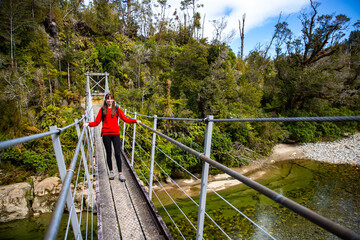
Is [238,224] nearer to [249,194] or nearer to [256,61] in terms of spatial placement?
[249,194]

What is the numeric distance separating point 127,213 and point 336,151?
16.3 metres

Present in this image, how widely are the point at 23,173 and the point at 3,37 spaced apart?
10.9 meters

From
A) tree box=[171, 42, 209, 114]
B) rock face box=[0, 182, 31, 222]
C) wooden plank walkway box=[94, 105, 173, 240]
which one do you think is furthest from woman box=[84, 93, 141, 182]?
tree box=[171, 42, 209, 114]

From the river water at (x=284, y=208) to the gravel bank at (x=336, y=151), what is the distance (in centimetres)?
130

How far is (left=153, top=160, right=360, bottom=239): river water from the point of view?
509cm

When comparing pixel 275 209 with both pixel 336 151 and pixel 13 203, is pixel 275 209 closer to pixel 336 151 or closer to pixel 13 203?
pixel 13 203

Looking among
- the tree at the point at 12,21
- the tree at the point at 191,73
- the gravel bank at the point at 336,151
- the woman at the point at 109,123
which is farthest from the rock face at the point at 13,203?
the gravel bank at the point at 336,151

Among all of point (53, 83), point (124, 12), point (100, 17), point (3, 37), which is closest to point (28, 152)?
point (53, 83)

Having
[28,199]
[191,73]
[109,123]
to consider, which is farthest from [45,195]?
[191,73]

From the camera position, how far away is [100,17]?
2036cm

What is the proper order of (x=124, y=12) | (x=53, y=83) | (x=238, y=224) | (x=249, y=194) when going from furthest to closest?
(x=124, y=12), (x=53, y=83), (x=249, y=194), (x=238, y=224)

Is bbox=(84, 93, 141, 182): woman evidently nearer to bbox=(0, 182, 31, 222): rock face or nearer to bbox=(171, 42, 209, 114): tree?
bbox=(0, 182, 31, 222): rock face

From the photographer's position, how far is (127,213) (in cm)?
236

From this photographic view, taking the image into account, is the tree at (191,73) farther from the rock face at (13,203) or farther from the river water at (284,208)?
the rock face at (13,203)
